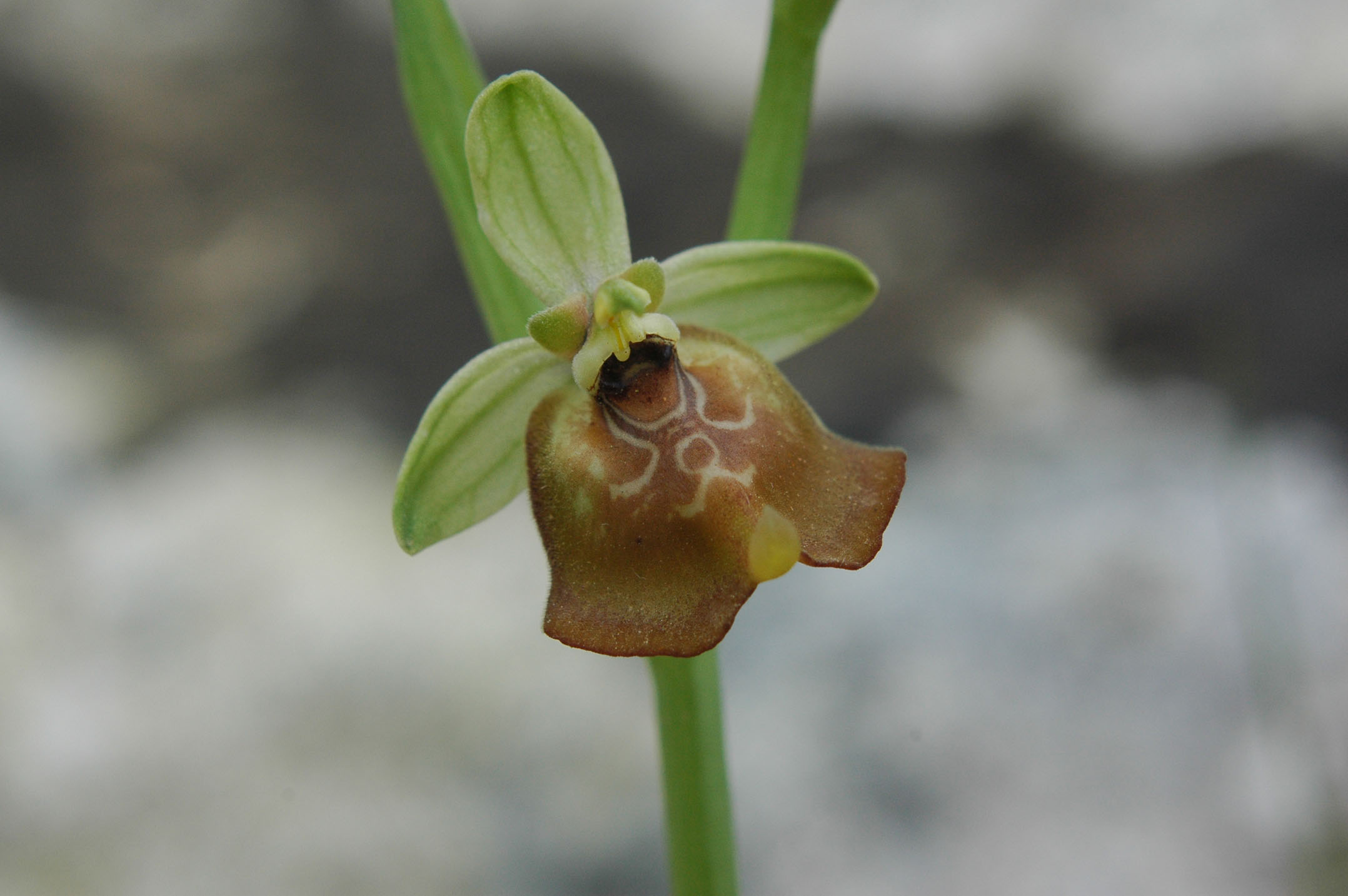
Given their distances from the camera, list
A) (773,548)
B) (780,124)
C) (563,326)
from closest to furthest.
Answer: (773,548)
(563,326)
(780,124)

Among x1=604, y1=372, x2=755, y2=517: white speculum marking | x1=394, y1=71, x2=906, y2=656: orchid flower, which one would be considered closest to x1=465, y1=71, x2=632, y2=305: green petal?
x1=394, y1=71, x2=906, y2=656: orchid flower

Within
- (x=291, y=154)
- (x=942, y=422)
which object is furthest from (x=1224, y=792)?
(x=291, y=154)

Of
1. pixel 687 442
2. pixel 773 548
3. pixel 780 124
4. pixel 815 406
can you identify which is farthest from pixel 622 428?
pixel 815 406

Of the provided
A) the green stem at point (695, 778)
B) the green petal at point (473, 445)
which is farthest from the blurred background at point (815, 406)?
the green petal at point (473, 445)

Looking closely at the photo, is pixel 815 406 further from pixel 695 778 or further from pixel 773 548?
pixel 773 548

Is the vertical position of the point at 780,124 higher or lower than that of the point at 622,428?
higher

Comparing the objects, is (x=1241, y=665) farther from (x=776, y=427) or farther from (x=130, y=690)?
(x=130, y=690)

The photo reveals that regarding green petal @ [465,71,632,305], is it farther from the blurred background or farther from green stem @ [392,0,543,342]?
the blurred background
